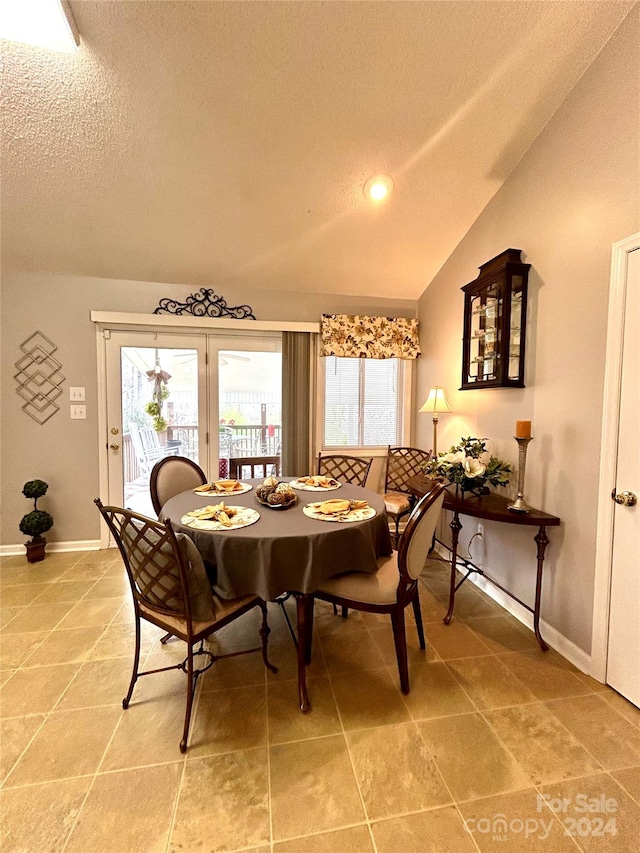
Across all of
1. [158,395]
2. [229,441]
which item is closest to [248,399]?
[229,441]

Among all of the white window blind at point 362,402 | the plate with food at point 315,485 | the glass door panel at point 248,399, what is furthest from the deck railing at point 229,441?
the plate with food at point 315,485

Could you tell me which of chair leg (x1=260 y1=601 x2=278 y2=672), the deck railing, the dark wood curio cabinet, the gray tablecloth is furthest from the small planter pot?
the dark wood curio cabinet

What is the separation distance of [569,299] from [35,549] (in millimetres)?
4338

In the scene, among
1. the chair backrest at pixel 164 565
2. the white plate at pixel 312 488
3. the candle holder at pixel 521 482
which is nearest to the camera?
the chair backrest at pixel 164 565

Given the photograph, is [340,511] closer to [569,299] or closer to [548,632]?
[548,632]

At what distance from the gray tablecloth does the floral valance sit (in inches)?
87.1

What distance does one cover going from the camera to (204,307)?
11.1 ft

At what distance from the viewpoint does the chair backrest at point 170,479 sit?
8.20 ft

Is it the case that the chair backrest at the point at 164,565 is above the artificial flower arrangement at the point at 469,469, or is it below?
below

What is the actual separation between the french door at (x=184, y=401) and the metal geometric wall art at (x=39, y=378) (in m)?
0.43

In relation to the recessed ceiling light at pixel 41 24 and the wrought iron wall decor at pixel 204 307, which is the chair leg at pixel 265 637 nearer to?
the wrought iron wall decor at pixel 204 307

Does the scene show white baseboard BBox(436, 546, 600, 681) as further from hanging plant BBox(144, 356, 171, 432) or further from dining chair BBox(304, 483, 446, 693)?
hanging plant BBox(144, 356, 171, 432)

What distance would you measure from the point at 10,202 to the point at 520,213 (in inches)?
137

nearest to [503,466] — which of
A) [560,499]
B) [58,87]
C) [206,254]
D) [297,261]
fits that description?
[560,499]
